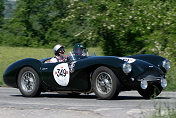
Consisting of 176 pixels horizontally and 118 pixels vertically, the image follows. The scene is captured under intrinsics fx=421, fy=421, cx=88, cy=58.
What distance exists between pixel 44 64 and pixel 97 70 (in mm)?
1853

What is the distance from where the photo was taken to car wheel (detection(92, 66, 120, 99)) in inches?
347

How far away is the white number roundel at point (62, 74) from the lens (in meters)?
9.80

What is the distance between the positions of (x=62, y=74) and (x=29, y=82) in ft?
4.26

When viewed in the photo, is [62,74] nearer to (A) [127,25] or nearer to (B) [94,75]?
(B) [94,75]

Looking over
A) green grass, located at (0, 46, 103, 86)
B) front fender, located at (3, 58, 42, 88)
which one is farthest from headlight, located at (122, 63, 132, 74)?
green grass, located at (0, 46, 103, 86)

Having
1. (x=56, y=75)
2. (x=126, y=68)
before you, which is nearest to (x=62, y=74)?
(x=56, y=75)

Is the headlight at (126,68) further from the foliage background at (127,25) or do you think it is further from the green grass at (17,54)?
the green grass at (17,54)

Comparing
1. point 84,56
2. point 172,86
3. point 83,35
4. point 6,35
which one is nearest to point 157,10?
point 83,35

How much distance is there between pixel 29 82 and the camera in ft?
35.2

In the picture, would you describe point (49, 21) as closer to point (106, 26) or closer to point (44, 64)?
point (106, 26)

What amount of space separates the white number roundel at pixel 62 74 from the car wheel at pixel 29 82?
2.20 feet

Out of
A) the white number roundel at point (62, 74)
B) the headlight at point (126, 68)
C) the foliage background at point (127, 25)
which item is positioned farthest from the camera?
the foliage background at point (127, 25)

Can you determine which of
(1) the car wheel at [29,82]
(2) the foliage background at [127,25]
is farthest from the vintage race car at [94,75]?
(2) the foliage background at [127,25]

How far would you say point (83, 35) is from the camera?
21.4 m
